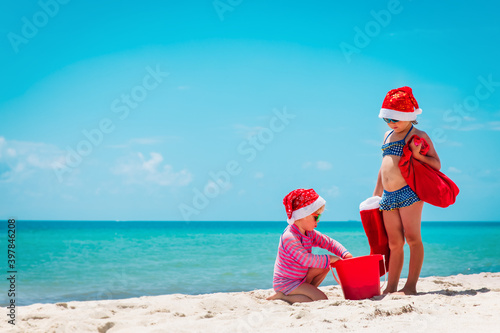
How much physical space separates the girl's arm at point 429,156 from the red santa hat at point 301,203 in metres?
0.88

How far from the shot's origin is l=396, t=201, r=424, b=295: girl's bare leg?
12.9 ft

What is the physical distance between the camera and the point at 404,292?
390 centimetres

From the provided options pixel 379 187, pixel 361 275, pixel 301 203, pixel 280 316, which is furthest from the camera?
pixel 379 187

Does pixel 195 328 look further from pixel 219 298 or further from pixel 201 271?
pixel 201 271

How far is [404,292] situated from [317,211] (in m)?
1.00

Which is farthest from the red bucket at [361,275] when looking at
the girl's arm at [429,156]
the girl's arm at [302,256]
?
the girl's arm at [429,156]

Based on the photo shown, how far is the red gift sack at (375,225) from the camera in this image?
13.5 ft

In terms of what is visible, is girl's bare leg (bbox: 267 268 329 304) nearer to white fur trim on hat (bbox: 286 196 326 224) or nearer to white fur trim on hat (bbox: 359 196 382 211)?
white fur trim on hat (bbox: 286 196 326 224)

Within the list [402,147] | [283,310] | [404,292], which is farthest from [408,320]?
[402,147]

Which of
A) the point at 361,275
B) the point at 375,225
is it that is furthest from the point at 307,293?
Result: the point at 375,225

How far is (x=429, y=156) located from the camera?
3926 mm

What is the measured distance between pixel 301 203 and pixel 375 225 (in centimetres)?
74

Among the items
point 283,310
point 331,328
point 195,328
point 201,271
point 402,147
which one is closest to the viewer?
point 331,328

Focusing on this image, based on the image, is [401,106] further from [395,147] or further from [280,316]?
Answer: [280,316]
